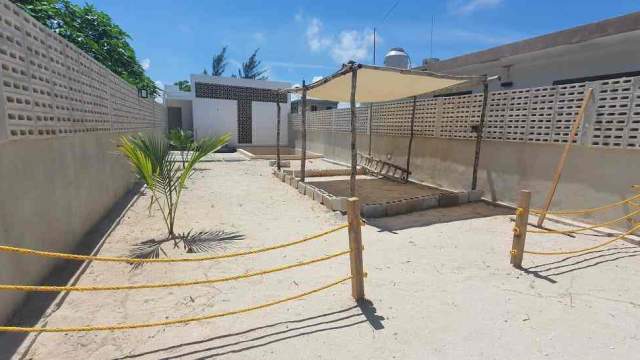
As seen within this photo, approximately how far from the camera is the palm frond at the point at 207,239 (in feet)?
12.2

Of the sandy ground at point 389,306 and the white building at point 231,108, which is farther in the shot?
the white building at point 231,108

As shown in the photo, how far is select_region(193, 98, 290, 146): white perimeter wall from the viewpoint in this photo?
17.5 m

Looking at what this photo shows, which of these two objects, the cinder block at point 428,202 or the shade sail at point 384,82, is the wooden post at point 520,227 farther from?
the shade sail at point 384,82

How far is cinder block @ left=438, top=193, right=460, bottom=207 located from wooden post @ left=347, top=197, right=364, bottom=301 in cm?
371

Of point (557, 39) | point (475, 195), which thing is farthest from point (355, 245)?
point (557, 39)

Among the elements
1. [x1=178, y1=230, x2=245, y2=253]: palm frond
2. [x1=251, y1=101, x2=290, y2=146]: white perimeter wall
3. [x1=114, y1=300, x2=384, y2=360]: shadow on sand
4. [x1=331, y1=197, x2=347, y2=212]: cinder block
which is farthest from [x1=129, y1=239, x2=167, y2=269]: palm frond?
[x1=251, y1=101, x2=290, y2=146]: white perimeter wall

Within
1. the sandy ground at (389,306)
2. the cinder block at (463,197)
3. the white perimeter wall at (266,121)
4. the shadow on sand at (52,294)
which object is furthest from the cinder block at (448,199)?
the white perimeter wall at (266,121)

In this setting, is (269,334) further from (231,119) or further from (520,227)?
(231,119)

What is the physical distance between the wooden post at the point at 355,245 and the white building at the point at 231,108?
1573cm

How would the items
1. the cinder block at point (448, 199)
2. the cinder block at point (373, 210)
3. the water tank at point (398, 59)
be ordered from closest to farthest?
the cinder block at point (373, 210) < the cinder block at point (448, 199) < the water tank at point (398, 59)

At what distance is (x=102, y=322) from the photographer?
90.7 inches

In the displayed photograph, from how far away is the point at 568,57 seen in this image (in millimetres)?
7121

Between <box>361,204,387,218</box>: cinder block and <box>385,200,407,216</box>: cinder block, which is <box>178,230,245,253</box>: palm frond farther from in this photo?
<box>385,200,407,216</box>: cinder block

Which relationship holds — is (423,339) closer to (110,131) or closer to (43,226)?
(43,226)
